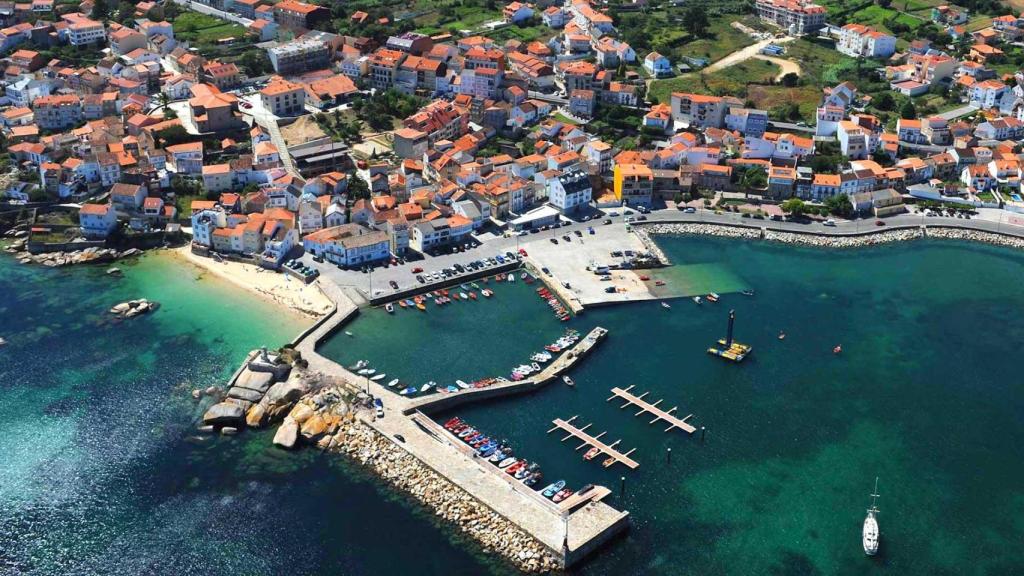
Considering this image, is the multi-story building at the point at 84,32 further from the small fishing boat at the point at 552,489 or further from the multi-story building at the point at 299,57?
the small fishing boat at the point at 552,489

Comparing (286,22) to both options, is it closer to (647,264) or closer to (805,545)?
(647,264)

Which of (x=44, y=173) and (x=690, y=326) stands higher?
(x=44, y=173)

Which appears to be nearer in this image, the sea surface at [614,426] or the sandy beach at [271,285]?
the sea surface at [614,426]

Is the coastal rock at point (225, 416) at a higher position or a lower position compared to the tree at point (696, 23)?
lower

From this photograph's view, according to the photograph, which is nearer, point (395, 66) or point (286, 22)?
point (395, 66)

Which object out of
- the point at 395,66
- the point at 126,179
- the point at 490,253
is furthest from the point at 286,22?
the point at 490,253

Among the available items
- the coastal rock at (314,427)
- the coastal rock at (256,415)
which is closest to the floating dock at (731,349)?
the coastal rock at (314,427)
